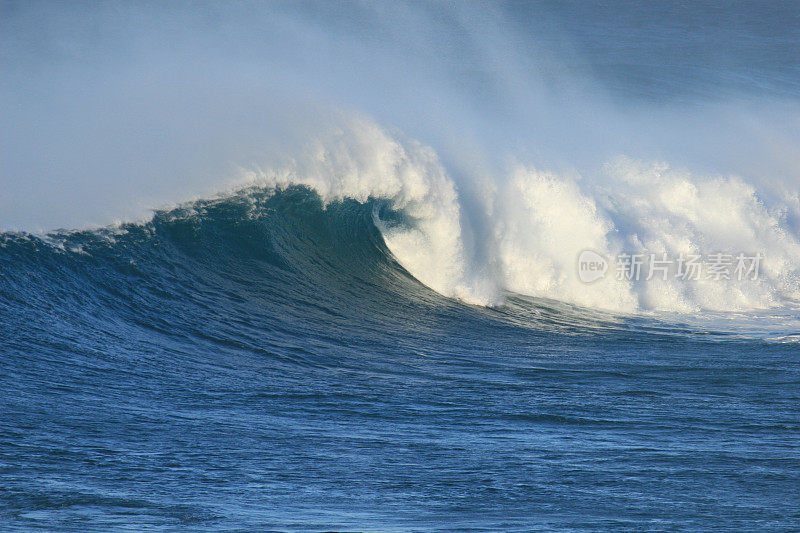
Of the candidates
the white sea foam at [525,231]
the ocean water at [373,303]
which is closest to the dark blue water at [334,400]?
the ocean water at [373,303]

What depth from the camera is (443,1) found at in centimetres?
3209

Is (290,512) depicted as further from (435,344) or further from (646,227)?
(646,227)

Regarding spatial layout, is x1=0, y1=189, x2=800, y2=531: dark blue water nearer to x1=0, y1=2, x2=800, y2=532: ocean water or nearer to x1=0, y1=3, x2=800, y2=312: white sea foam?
x1=0, y1=2, x2=800, y2=532: ocean water

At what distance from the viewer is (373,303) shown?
10648 millimetres

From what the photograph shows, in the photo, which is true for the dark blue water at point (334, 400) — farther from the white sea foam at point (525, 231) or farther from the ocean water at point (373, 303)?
the white sea foam at point (525, 231)

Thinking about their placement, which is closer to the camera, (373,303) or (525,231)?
(373,303)

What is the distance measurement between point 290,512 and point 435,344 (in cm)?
502

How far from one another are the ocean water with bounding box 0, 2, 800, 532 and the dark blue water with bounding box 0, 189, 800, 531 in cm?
3

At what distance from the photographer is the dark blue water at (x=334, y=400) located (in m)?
4.43

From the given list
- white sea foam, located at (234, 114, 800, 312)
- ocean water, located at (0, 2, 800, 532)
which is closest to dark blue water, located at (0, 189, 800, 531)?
ocean water, located at (0, 2, 800, 532)

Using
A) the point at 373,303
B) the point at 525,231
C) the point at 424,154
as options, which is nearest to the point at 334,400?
the point at 373,303

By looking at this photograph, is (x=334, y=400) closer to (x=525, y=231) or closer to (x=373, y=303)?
(x=373, y=303)

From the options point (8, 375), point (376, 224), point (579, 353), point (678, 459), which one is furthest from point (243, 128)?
point (678, 459)

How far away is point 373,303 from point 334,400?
4.08 m
